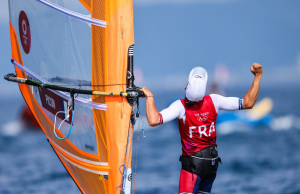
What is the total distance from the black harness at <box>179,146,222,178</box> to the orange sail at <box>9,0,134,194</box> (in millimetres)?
513

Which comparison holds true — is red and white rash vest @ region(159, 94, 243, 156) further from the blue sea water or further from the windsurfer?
the blue sea water

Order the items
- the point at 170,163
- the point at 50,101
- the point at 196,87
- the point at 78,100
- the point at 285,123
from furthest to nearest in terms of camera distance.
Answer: the point at 285,123
the point at 170,163
the point at 50,101
the point at 78,100
the point at 196,87

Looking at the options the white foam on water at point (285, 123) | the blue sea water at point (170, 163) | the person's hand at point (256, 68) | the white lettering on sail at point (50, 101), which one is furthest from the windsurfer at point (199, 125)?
the white foam on water at point (285, 123)

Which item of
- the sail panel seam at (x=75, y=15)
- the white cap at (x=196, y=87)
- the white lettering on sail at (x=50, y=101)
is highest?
the sail panel seam at (x=75, y=15)

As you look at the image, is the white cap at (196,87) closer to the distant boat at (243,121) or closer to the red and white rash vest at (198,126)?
the red and white rash vest at (198,126)

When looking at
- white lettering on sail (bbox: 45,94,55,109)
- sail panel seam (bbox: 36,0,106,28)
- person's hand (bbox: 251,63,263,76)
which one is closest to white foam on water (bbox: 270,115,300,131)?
person's hand (bbox: 251,63,263,76)

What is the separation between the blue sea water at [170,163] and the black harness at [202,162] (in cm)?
661

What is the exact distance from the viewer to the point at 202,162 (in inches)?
126

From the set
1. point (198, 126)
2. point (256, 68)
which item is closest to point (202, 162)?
point (198, 126)

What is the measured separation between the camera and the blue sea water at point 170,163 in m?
10.6

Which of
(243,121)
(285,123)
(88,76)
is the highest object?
(88,76)

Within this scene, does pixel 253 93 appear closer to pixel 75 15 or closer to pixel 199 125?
pixel 199 125

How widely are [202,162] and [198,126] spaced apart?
1.05 ft

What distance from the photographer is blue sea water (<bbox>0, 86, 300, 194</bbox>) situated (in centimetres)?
1058
